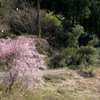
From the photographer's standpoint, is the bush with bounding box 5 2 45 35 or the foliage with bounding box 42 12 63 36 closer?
the bush with bounding box 5 2 45 35

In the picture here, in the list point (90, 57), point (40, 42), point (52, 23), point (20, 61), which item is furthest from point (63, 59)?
point (20, 61)

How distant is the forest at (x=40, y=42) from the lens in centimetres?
529

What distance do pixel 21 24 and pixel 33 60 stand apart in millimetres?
10952

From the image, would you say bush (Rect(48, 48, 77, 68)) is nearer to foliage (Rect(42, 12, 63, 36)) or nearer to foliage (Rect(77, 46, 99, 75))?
foliage (Rect(77, 46, 99, 75))

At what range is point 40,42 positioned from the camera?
12.8m

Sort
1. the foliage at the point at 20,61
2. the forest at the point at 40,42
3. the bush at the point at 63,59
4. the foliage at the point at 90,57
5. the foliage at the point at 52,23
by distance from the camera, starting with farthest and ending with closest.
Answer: the foliage at the point at 52,23 → the bush at the point at 63,59 → the foliage at the point at 90,57 → the forest at the point at 40,42 → the foliage at the point at 20,61

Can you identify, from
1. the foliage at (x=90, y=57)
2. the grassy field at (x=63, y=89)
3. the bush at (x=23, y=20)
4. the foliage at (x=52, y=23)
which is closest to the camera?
the grassy field at (x=63, y=89)

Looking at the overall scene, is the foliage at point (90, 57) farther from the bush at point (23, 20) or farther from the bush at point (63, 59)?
the bush at point (23, 20)

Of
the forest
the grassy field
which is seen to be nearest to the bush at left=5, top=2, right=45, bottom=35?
the forest

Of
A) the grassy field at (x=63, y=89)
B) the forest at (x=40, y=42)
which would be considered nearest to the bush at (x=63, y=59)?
the forest at (x=40, y=42)

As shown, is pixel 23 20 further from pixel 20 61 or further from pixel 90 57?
pixel 20 61

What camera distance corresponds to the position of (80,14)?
17.2 metres

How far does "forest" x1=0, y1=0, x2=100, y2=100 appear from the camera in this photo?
17.3 ft

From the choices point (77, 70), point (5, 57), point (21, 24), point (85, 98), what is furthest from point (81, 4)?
point (5, 57)
